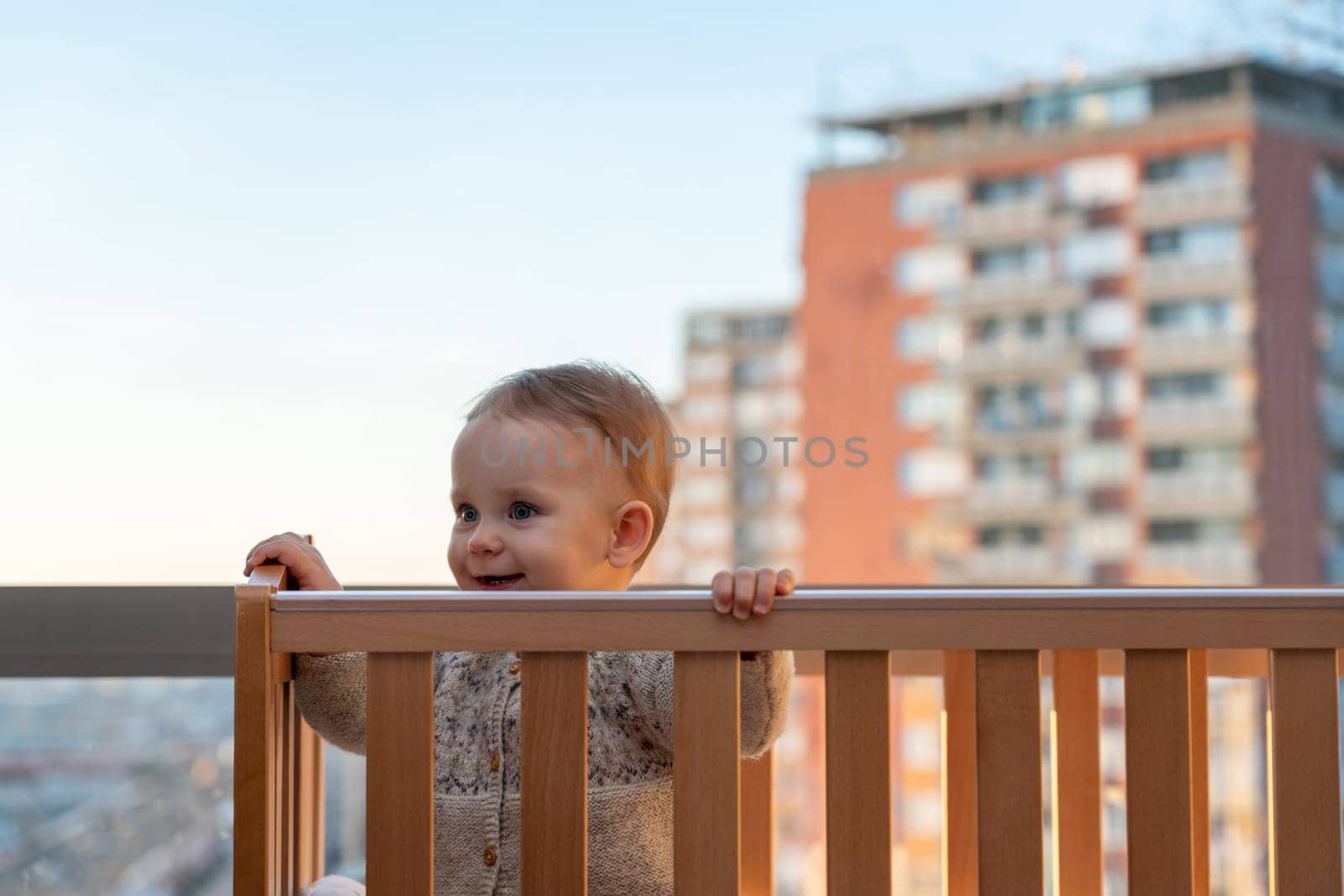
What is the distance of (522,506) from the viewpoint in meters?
1.01

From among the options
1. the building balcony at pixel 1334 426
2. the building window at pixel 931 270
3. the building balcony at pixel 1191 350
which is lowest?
the building balcony at pixel 1334 426

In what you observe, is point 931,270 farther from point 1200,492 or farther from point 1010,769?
point 1010,769

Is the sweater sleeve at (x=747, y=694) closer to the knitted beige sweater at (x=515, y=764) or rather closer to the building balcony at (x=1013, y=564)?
the knitted beige sweater at (x=515, y=764)

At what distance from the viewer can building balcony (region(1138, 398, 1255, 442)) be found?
1405cm

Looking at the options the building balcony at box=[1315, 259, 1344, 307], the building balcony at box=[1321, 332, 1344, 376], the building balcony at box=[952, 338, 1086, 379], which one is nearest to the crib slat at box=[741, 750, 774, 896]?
the building balcony at box=[1315, 259, 1344, 307]

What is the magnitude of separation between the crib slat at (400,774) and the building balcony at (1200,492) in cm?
1426

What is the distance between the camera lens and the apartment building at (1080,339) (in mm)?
13328

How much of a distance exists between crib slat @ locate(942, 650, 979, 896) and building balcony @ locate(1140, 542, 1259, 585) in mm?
13706

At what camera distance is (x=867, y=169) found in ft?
48.9

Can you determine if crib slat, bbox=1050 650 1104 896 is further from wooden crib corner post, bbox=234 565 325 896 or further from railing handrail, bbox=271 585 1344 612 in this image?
wooden crib corner post, bbox=234 565 325 896

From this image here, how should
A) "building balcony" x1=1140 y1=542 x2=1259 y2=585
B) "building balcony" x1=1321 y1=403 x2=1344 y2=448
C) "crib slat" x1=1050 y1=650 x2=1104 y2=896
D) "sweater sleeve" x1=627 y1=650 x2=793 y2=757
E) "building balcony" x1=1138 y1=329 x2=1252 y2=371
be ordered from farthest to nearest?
"building balcony" x1=1140 y1=542 x2=1259 y2=585
"building balcony" x1=1138 y1=329 x2=1252 y2=371
"building balcony" x1=1321 y1=403 x2=1344 y2=448
"crib slat" x1=1050 y1=650 x2=1104 y2=896
"sweater sleeve" x1=627 y1=650 x2=793 y2=757

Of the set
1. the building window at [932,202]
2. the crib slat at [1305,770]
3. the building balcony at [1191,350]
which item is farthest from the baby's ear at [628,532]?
the building window at [932,202]

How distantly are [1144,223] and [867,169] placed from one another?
3.12 meters

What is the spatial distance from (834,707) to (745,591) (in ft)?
0.31
